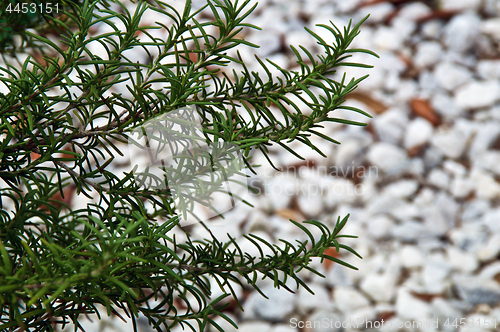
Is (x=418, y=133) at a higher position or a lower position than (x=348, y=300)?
higher

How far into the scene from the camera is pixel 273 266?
0.40 meters

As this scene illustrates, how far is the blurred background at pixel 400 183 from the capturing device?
119 centimetres

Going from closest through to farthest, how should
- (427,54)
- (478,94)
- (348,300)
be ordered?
1. (348,300)
2. (478,94)
3. (427,54)

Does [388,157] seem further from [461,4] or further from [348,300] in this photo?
[461,4]

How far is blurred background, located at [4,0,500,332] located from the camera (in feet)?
3.90

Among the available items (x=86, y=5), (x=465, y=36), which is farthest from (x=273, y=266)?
(x=465, y=36)

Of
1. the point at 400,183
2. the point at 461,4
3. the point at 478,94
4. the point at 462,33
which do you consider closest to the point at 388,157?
the point at 400,183

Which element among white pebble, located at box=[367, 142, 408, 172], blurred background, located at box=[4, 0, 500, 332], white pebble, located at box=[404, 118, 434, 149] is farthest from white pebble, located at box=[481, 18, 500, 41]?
white pebble, located at box=[367, 142, 408, 172]

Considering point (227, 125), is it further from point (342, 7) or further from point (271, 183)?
point (342, 7)

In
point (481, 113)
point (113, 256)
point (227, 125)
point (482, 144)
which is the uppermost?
point (481, 113)

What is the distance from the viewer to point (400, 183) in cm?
140

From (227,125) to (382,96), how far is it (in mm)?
1348

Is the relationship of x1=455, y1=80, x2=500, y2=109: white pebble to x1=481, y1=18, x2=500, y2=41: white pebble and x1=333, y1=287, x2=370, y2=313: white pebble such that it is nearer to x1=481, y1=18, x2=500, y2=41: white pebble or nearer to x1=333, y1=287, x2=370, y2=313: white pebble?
x1=481, y1=18, x2=500, y2=41: white pebble

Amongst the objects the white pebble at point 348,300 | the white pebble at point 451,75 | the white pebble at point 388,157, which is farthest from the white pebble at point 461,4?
the white pebble at point 348,300
